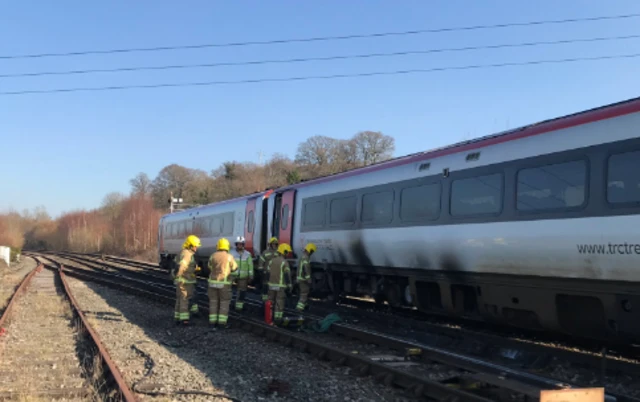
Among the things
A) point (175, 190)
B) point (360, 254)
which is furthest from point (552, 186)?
point (175, 190)

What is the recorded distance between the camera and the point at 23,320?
39.3ft

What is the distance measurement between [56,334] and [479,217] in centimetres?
765

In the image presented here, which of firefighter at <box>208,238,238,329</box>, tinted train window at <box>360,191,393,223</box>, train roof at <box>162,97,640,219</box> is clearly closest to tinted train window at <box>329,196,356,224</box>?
tinted train window at <box>360,191,393,223</box>

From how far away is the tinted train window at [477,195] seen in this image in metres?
8.49

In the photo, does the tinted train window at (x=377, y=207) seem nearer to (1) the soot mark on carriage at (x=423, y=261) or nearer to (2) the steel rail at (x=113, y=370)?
(1) the soot mark on carriage at (x=423, y=261)

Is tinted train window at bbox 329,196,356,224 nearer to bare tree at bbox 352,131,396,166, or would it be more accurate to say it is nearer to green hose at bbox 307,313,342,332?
green hose at bbox 307,313,342,332

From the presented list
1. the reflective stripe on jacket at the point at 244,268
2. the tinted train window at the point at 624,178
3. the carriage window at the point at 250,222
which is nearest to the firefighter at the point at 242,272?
the reflective stripe on jacket at the point at 244,268

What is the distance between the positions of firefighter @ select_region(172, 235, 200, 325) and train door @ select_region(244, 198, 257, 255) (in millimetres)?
7509

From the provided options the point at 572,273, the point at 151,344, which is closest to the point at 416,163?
the point at 572,273

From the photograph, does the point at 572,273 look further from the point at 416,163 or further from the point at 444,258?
the point at 416,163

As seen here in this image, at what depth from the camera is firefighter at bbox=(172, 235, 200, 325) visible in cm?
1080

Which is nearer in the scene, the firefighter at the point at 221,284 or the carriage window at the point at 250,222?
the firefighter at the point at 221,284

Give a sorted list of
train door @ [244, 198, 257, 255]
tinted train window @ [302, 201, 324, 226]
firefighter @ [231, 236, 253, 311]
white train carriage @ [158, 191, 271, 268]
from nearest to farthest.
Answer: firefighter @ [231, 236, 253, 311], tinted train window @ [302, 201, 324, 226], white train carriage @ [158, 191, 271, 268], train door @ [244, 198, 257, 255]

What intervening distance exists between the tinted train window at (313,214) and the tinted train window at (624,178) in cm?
777
